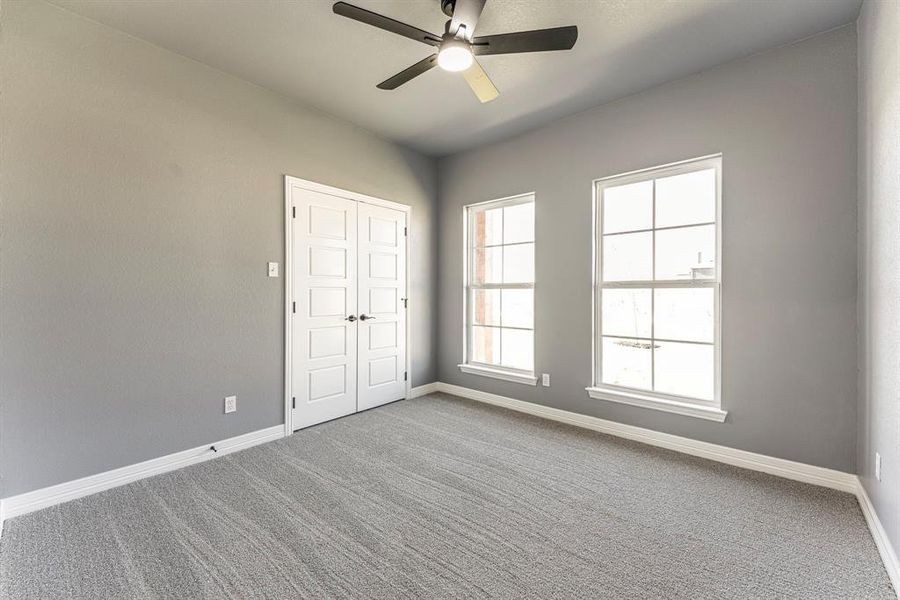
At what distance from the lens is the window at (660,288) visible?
279 cm

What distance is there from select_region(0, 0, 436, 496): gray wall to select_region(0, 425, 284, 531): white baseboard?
0.05m

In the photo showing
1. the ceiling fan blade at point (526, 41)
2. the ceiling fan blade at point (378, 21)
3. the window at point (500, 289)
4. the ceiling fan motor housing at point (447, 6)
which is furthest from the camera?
the window at point (500, 289)

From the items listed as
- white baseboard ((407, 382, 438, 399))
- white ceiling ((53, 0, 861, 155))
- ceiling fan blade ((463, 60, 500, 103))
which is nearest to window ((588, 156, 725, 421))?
white ceiling ((53, 0, 861, 155))

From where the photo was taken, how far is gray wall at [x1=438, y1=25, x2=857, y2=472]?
229 cm

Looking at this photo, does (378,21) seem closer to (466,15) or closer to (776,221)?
(466,15)

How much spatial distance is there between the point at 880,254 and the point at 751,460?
4.90ft

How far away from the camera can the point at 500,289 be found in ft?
13.4

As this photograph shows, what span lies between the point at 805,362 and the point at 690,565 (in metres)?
1.60

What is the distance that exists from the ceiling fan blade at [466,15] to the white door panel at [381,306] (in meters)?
2.10

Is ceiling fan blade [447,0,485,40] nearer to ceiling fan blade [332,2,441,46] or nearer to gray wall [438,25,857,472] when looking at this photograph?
ceiling fan blade [332,2,441,46]

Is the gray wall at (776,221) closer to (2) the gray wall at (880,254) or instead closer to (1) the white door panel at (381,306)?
(2) the gray wall at (880,254)

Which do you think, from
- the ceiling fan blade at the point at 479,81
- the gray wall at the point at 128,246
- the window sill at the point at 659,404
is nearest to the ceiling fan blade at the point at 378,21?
the ceiling fan blade at the point at 479,81

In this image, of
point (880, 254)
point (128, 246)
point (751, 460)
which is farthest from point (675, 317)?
point (128, 246)

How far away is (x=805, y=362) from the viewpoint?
240cm
